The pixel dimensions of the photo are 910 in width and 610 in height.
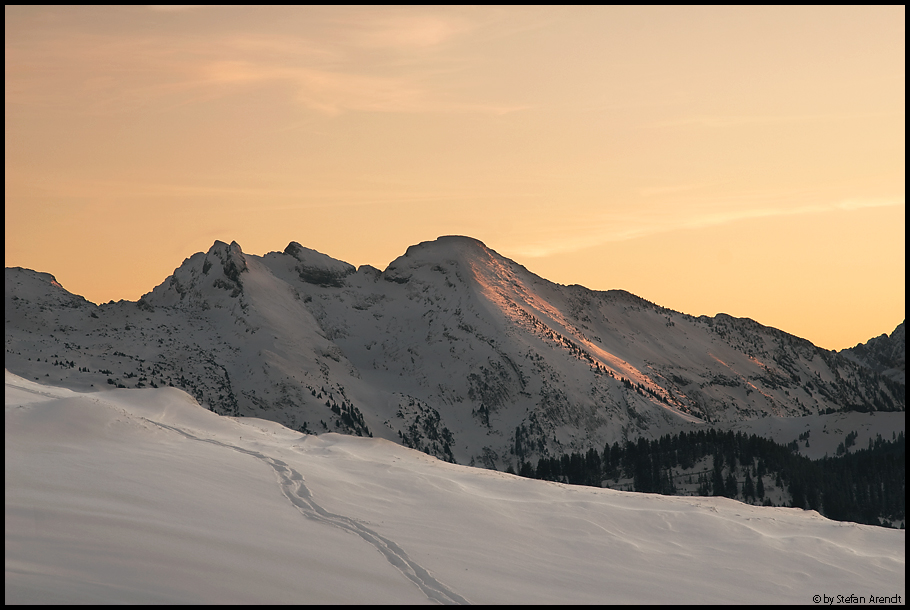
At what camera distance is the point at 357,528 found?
3322 cm

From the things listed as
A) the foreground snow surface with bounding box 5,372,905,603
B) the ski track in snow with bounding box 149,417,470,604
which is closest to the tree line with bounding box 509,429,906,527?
the foreground snow surface with bounding box 5,372,905,603

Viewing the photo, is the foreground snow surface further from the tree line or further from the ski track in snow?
the tree line

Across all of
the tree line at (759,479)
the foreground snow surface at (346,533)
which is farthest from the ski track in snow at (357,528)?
the tree line at (759,479)

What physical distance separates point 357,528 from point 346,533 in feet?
4.03

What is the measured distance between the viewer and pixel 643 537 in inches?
1534

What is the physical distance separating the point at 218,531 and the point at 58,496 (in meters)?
5.66

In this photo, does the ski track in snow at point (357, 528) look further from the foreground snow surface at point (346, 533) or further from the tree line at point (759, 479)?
the tree line at point (759, 479)

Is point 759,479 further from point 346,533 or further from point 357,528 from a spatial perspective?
point 346,533

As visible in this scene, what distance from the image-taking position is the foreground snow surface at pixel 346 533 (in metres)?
24.0

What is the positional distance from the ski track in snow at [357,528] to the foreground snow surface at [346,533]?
116 millimetres

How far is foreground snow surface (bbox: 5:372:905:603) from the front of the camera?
2403cm

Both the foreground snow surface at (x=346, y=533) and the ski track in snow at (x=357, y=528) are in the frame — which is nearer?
the foreground snow surface at (x=346, y=533)

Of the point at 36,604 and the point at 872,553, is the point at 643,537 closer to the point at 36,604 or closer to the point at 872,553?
the point at 872,553

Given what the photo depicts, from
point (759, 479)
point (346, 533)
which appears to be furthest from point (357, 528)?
point (759, 479)
